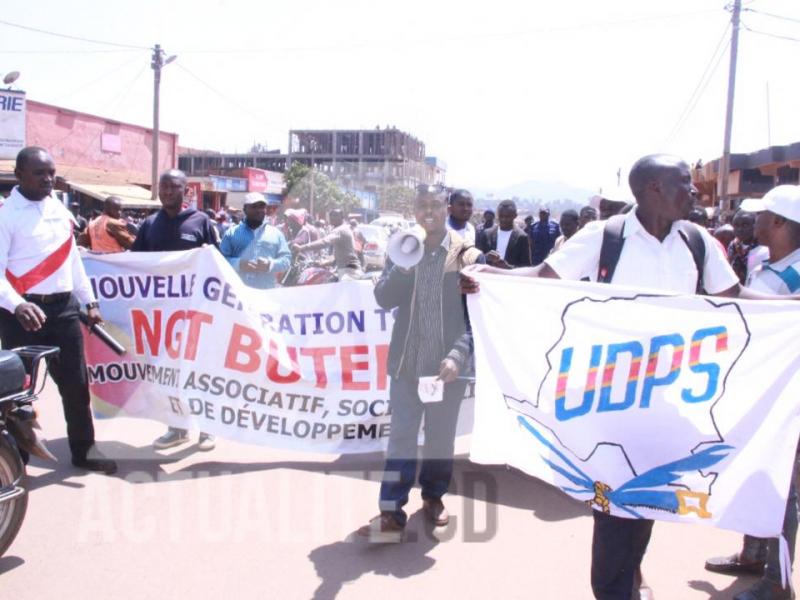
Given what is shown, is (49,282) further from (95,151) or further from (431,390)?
(95,151)

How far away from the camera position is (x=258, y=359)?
4.80 metres

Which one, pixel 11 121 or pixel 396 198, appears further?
pixel 396 198

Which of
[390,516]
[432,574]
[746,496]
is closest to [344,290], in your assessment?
[390,516]

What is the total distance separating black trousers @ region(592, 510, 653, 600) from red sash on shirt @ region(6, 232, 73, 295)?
3584mm

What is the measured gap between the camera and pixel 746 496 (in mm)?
2621

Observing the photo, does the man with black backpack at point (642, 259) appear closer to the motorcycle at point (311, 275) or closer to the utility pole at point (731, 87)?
the motorcycle at point (311, 275)

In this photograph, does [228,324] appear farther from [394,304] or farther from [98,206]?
[98,206]

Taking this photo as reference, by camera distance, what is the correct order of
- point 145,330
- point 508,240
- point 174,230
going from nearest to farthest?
point 145,330
point 174,230
point 508,240

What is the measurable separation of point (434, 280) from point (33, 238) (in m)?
2.54

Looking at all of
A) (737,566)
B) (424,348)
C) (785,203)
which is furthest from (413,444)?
(785,203)

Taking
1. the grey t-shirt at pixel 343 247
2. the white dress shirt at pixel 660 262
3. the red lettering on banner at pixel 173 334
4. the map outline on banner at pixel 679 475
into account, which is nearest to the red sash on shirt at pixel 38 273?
the red lettering on banner at pixel 173 334

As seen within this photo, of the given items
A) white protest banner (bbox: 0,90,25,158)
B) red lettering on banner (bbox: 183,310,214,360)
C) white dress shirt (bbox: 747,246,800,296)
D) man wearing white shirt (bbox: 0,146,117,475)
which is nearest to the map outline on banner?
white dress shirt (bbox: 747,246,800,296)

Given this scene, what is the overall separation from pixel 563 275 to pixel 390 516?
1.64m

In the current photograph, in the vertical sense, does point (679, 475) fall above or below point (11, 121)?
below
